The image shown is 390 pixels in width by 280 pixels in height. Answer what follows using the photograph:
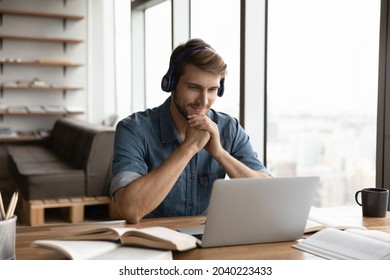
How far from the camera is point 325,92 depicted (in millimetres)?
2896

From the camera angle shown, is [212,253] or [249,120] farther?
[249,120]

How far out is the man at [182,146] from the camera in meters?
1.63

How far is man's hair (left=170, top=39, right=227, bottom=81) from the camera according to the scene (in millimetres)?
1724

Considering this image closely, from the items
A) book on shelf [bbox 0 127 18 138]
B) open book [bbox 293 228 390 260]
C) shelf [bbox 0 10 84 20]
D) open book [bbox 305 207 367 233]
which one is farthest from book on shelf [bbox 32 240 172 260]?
shelf [bbox 0 10 84 20]

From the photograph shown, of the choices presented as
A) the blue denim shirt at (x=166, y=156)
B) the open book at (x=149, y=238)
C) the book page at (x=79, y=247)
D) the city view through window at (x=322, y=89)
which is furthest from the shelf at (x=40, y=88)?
the book page at (x=79, y=247)

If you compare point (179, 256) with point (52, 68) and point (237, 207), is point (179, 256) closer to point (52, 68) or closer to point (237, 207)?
point (237, 207)

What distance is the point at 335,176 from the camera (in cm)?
281

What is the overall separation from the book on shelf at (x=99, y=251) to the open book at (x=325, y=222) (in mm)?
469

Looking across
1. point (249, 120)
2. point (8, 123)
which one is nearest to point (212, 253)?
point (249, 120)

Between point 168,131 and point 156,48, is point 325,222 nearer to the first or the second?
point 168,131

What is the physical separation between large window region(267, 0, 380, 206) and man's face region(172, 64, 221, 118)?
1.01m

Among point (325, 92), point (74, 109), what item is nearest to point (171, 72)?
point (325, 92)

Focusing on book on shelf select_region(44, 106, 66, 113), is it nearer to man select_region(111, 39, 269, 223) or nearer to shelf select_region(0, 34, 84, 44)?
shelf select_region(0, 34, 84, 44)
